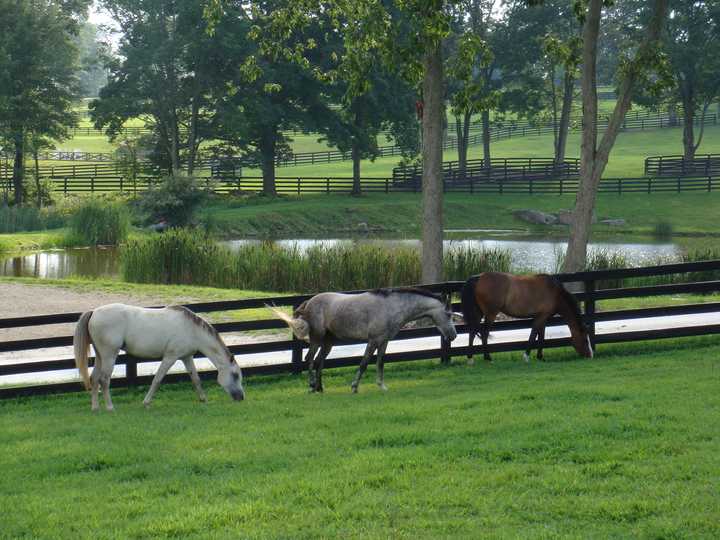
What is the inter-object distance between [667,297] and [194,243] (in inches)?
498

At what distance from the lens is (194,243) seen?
93.1 feet

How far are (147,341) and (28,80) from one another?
4850 cm

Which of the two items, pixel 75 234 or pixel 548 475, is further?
pixel 75 234

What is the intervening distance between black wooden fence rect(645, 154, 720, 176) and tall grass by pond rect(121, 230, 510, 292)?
44321 mm

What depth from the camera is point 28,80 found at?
5628 centimetres

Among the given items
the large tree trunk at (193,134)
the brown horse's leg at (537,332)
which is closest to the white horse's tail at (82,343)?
the brown horse's leg at (537,332)

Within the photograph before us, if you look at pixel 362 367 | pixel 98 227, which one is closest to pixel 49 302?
pixel 362 367

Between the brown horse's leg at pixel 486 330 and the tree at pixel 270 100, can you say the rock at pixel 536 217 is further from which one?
the brown horse's leg at pixel 486 330

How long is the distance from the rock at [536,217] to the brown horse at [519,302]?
133 feet

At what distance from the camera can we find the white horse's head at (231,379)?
470 inches

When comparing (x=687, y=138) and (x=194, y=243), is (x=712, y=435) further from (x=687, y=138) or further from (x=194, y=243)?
(x=687, y=138)

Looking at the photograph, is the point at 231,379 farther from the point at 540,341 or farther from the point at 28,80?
the point at 28,80

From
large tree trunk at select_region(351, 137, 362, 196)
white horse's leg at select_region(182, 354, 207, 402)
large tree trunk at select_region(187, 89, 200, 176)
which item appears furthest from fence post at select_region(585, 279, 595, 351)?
large tree trunk at select_region(351, 137, 362, 196)

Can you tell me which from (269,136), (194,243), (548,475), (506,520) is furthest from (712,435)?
(269,136)
